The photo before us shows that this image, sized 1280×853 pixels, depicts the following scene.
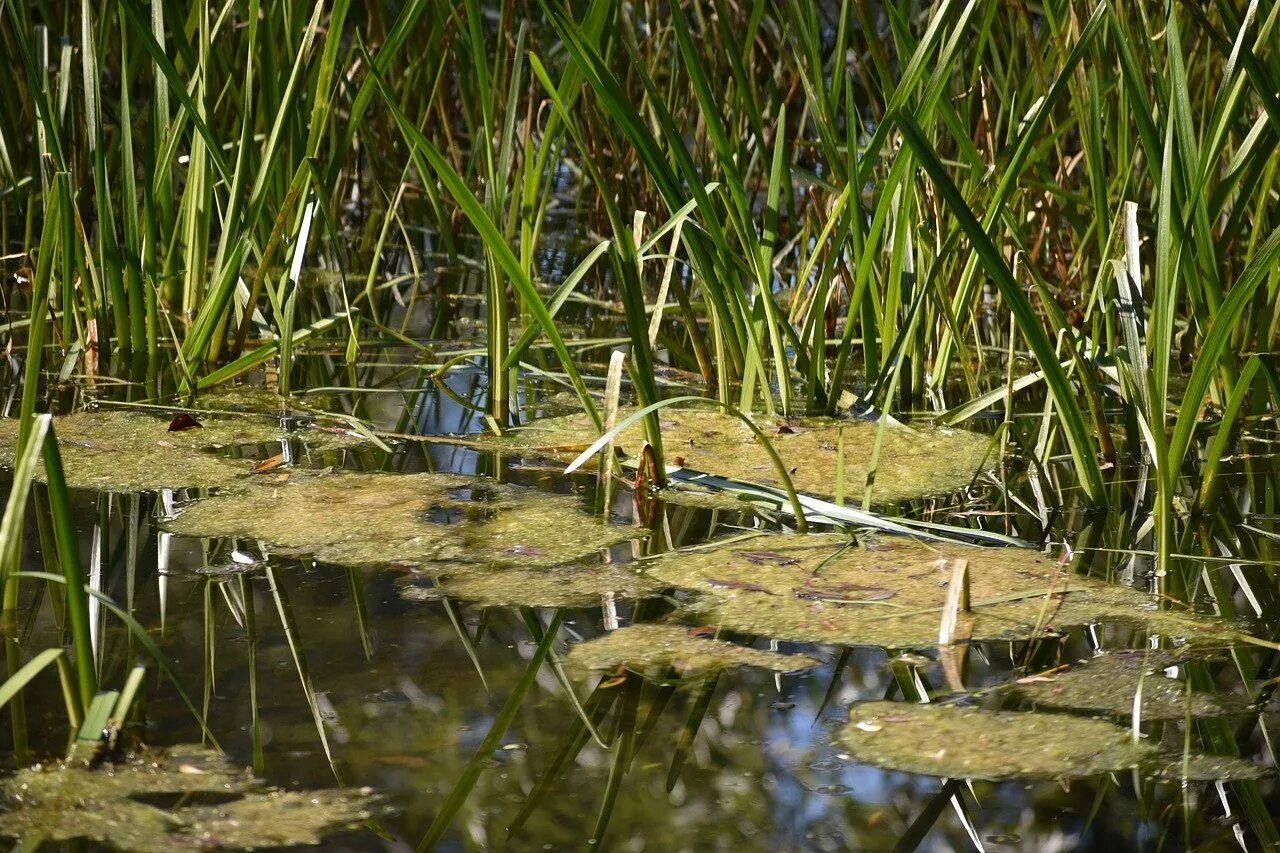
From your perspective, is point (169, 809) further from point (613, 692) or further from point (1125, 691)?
point (1125, 691)

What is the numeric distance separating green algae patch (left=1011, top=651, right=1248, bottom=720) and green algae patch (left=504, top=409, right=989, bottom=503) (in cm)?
48

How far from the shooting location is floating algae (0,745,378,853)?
2.89 feet

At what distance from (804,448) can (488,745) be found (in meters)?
0.86

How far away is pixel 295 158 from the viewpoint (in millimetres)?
2211

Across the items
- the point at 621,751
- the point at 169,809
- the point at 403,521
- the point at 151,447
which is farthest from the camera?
the point at 151,447

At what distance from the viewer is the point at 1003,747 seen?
3.35ft

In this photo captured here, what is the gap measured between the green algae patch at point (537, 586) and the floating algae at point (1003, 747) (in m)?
0.30

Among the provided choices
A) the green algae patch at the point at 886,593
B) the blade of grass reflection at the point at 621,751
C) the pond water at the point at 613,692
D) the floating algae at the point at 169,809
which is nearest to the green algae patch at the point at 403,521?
the pond water at the point at 613,692

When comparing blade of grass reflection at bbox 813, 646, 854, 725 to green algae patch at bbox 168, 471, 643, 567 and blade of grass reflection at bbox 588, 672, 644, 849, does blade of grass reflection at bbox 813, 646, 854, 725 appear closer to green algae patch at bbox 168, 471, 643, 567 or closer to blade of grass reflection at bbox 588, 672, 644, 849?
blade of grass reflection at bbox 588, 672, 644, 849

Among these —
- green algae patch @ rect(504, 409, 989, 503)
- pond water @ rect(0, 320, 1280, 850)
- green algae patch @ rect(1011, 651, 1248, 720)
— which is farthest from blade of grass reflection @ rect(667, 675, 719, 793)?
green algae patch @ rect(504, 409, 989, 503)

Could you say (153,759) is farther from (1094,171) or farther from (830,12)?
(830,12)

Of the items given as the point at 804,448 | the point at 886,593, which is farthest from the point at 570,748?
the point at 804,448

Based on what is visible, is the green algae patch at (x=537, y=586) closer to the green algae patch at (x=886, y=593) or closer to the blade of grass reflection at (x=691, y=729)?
the green algae patch at (x=886, y=593)

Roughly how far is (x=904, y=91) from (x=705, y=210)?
0.84 feet
